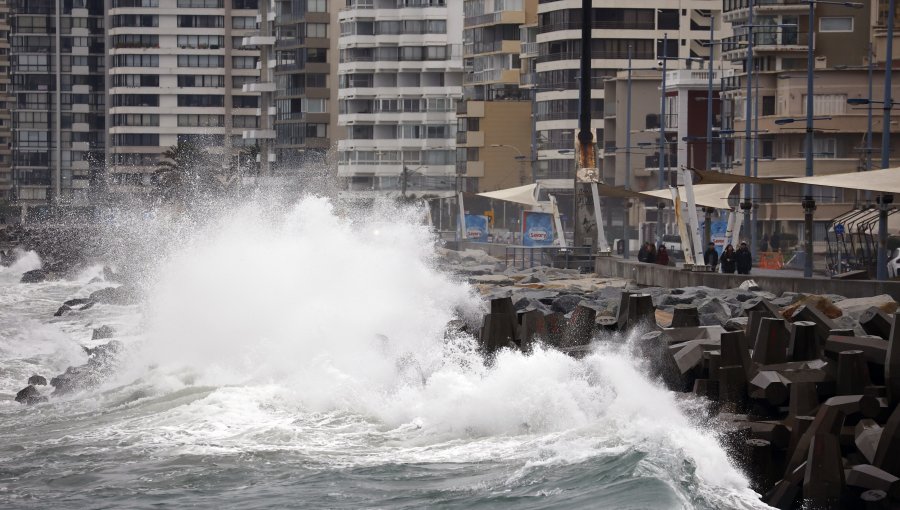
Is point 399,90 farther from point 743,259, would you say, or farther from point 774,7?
point 743,259

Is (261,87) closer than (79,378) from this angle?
No

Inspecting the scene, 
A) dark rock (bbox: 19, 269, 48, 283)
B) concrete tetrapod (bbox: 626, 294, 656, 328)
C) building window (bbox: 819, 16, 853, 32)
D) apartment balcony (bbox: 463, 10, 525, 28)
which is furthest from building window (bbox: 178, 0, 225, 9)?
concrete tetrapod (bbox: 626, 294, 656, 328)

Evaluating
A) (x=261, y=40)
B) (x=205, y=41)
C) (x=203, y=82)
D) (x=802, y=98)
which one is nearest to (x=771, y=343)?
(x=802, y=98)

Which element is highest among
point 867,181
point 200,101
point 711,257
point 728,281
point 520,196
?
point 200,101

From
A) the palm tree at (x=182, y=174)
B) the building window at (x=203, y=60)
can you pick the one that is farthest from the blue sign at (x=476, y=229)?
the building window at (x=203, y=60)

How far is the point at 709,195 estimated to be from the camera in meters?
44.0

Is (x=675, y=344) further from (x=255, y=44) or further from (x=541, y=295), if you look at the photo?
(x=255, y=44)

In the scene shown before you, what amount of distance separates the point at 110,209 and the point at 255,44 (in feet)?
70.2

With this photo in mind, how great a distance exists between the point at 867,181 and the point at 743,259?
13.1 ft

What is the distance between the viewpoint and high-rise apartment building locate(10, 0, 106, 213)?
148250 mm

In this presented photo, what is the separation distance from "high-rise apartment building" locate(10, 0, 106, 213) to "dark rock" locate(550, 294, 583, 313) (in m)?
125

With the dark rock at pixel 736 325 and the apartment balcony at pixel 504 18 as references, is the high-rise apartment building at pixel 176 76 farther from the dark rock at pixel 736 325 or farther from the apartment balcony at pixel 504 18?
the dark rock at pixel 736 325

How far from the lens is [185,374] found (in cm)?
2238

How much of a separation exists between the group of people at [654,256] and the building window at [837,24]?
1344 inches
